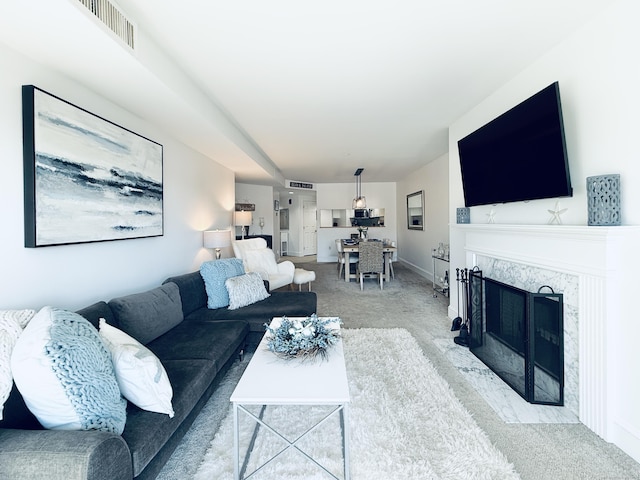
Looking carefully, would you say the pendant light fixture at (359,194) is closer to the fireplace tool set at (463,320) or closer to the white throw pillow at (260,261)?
the white throw pillow at (260,261)

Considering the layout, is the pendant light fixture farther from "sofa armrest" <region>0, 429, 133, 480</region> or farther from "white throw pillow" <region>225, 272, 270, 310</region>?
"sofa armrest" <region>0, 429, 133, 480</region>

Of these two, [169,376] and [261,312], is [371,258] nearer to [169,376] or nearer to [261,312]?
[261,312]

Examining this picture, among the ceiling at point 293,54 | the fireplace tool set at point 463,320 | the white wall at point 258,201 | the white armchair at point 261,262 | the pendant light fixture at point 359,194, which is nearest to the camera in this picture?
the ceiling at point 293,54

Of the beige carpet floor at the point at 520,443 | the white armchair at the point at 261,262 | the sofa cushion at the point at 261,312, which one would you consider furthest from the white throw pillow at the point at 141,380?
the white armchair at the point at 261,262

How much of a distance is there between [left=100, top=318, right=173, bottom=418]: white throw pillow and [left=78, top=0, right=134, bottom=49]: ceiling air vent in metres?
1.65

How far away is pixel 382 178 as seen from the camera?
8719 millimetres

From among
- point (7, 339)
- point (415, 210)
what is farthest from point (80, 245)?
point (415, 210)

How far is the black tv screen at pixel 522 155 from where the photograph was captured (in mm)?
2018

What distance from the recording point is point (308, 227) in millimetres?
11539

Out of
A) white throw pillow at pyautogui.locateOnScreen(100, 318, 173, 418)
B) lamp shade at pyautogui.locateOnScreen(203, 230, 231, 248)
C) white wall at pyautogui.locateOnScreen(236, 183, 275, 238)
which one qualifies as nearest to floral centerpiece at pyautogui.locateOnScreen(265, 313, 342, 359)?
white throw pillow at pyautogui.locateOnScreen(100, 318, 173, 418)

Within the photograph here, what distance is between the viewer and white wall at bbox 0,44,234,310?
170 cm

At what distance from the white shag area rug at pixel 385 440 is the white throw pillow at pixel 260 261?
9.42 feet

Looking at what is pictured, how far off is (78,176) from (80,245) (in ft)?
1.61

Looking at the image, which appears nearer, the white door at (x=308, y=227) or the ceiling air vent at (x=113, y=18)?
the ceiling air vent at (x=113, y=18)
